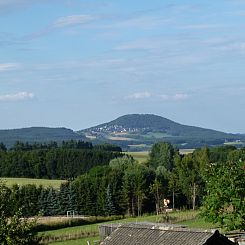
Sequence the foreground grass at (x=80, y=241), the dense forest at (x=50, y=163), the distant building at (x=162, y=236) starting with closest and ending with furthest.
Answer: the distant building at (x=162, y=236) < the foreground grass at (x=80, y=241) < the dense forest at (x=50, y=163)

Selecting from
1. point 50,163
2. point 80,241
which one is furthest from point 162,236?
point 50,163

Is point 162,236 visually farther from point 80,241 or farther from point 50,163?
point 50,163

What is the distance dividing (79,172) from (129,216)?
53.1 metres

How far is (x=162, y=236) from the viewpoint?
27719mm

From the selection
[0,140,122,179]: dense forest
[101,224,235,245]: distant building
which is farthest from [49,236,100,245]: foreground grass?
[0,140,122,179]: dense forest

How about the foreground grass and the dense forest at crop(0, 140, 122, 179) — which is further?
the dense forest at crop(0, 140, 122, 179)

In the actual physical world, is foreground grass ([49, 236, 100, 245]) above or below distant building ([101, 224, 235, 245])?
below

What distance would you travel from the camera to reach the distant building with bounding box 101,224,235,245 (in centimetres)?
2667

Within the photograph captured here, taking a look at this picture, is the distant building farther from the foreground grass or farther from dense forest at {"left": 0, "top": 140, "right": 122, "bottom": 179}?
dense forest at {"left": 0, "top": 140, "right": 122, "bottom": 179}

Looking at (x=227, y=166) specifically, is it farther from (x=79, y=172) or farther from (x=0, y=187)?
(x=79, y=172)

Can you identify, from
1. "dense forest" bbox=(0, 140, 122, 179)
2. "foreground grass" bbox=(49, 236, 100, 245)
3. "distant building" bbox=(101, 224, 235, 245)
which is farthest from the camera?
"dense forest" bbox=(0, 140, 122, 179)

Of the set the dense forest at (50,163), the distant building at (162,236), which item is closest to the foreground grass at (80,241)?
the distant building at (162,236)

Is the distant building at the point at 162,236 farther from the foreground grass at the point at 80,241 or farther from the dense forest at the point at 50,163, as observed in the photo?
the dense forest at the point at 50,163

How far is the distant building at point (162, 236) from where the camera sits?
2667cm
